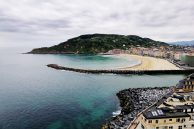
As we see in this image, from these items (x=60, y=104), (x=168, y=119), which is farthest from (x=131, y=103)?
(x=168, y=119)

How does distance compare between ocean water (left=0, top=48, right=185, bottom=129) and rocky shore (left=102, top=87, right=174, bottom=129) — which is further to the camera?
ocean water (left=0, top=48, right=185, bottom=129)

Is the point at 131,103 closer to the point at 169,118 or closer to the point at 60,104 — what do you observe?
the point at 60,104

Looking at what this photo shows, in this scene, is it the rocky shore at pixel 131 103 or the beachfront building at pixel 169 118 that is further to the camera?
the rocky shore at pixel 131 103

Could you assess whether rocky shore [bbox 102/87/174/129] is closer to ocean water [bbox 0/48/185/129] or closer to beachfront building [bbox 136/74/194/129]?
ocean water [bbox 0/48/185/129]

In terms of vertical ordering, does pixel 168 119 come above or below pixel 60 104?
above

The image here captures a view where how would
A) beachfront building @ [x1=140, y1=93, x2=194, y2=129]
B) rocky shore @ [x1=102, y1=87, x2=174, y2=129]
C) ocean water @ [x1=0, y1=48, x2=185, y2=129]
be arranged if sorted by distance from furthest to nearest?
ocean water @ [x1=0, y1=48, x2=185, y2=129], rocky shore @ [x1=102, y1=87, x2=174, y2=129], beachfront building @ [x1=140, y1=93, x2=194, y2=129]

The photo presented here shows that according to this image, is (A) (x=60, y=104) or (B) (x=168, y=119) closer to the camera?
(B) (x=168, y=119)

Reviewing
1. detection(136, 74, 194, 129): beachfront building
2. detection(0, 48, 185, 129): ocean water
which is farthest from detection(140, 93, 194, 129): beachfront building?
detection(0, 48, 185, 129): ocean water

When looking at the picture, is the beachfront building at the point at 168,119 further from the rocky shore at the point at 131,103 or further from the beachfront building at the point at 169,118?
the rocky shore at the point at 131,103

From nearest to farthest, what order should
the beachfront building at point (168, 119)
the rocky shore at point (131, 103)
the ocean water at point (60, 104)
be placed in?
the beachfront building at point (168, 119) < the rocky shore at point (131, 103) < the ocean water at point (60, 104)

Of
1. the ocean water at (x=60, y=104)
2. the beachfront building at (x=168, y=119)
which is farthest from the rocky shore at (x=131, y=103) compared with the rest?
the beachfront building at (x=168, y=119)
